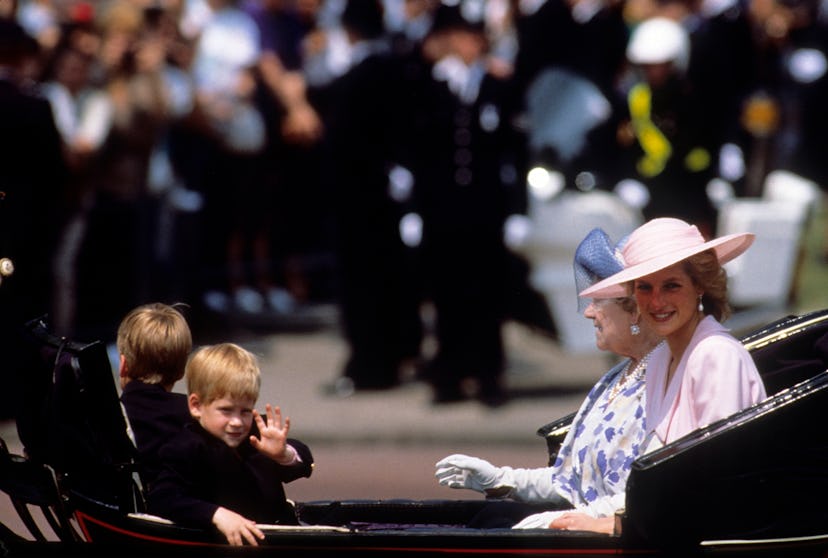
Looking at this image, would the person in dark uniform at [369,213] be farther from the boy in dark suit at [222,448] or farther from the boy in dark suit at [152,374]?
the boy in dark suit at [222,448]

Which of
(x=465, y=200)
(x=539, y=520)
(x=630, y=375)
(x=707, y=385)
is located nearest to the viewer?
(x=707, y=385)

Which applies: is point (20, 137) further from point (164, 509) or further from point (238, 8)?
point (164, 509)

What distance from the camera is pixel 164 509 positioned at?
15.5 ft

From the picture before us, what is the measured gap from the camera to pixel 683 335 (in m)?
4.66

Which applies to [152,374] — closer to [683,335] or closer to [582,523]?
[582,523]

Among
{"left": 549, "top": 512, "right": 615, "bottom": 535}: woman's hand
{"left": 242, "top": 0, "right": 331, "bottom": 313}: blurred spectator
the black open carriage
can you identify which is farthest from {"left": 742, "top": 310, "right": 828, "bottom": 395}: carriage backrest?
{"left": 242, "top": 0, "right": 331, "bottom": 313}: blurred spectator

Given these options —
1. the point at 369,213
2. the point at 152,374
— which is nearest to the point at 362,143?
the point at 369,213

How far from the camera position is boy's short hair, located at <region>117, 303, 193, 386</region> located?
5000mm

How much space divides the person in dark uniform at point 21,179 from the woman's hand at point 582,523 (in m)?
3.67

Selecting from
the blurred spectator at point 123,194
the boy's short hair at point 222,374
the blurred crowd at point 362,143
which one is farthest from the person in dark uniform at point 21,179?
the boy's short hair at point 222,374

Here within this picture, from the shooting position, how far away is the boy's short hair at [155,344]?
5.00 meters

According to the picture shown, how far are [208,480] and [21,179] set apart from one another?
4.19 metres

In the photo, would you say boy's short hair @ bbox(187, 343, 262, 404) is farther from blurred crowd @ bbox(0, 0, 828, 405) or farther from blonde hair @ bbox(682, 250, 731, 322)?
blurred crowd @ bbox(0, 0, 828, 405)

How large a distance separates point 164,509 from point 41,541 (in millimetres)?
437
